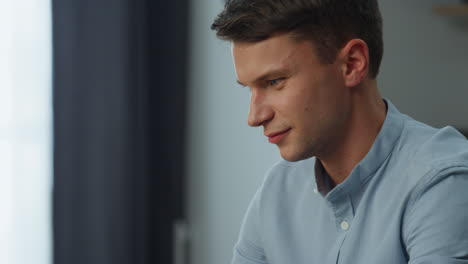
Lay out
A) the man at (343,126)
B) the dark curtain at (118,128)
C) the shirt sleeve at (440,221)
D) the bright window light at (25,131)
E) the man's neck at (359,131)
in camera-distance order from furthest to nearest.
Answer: the dark curtain at (118,128) → the bright window light at (25,131) → the man's neck at (359,131) → the man at (343,126) → the shirt sleeve at (440,221)

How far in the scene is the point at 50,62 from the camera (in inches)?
81.2

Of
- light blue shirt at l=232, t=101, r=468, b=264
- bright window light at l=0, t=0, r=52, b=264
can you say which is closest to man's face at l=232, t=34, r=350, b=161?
light blue shirt at l=232, t=101, r=468, b=264

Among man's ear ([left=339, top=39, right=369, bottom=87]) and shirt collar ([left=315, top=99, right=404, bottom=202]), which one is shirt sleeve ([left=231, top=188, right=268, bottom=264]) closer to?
shirt collar ([left=315, top=99, right=404, bottom=202])

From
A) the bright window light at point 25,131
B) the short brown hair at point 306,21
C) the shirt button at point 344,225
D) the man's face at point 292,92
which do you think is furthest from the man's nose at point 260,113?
the bright window light at point 25,131

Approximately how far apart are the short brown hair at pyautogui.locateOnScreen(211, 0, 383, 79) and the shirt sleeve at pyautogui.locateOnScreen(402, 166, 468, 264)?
11.9 inches

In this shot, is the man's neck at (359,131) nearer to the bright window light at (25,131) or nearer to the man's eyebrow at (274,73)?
the man's eyebrow at (274,73)

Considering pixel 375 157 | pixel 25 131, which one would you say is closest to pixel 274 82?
pixel 375 157

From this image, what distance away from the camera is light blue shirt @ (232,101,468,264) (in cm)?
94

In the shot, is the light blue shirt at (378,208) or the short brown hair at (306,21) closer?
the light blue shirt at (378,208)

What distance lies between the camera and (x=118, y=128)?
225 centimetres

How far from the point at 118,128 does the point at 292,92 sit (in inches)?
51.6

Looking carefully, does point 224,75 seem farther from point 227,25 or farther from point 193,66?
point 227,25

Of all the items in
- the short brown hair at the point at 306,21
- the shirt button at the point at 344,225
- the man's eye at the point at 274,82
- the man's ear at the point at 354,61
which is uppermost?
the short brown hair at the point at 306,21

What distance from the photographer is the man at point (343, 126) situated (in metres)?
1.01
